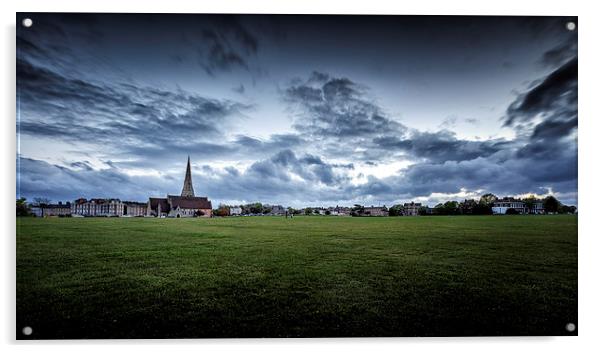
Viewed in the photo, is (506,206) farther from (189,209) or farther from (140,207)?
(140,207)

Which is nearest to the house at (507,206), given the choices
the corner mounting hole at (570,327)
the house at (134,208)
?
the corner mounting hole at (570,327)

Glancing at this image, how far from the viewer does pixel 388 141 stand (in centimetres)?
385

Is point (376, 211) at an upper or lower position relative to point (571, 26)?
lower

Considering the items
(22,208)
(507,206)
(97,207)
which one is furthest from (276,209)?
(507,206)

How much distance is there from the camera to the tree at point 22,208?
327 cm

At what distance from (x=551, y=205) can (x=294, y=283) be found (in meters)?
2.99

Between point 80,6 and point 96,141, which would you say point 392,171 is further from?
point 80,6

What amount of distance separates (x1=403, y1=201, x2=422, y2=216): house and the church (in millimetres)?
2501

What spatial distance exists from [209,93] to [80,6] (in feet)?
5.07

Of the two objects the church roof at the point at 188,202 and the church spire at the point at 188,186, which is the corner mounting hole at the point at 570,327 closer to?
the church roof at the point at 188,202

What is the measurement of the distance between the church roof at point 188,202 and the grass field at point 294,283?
227mm

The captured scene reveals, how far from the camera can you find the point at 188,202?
4.03 m
